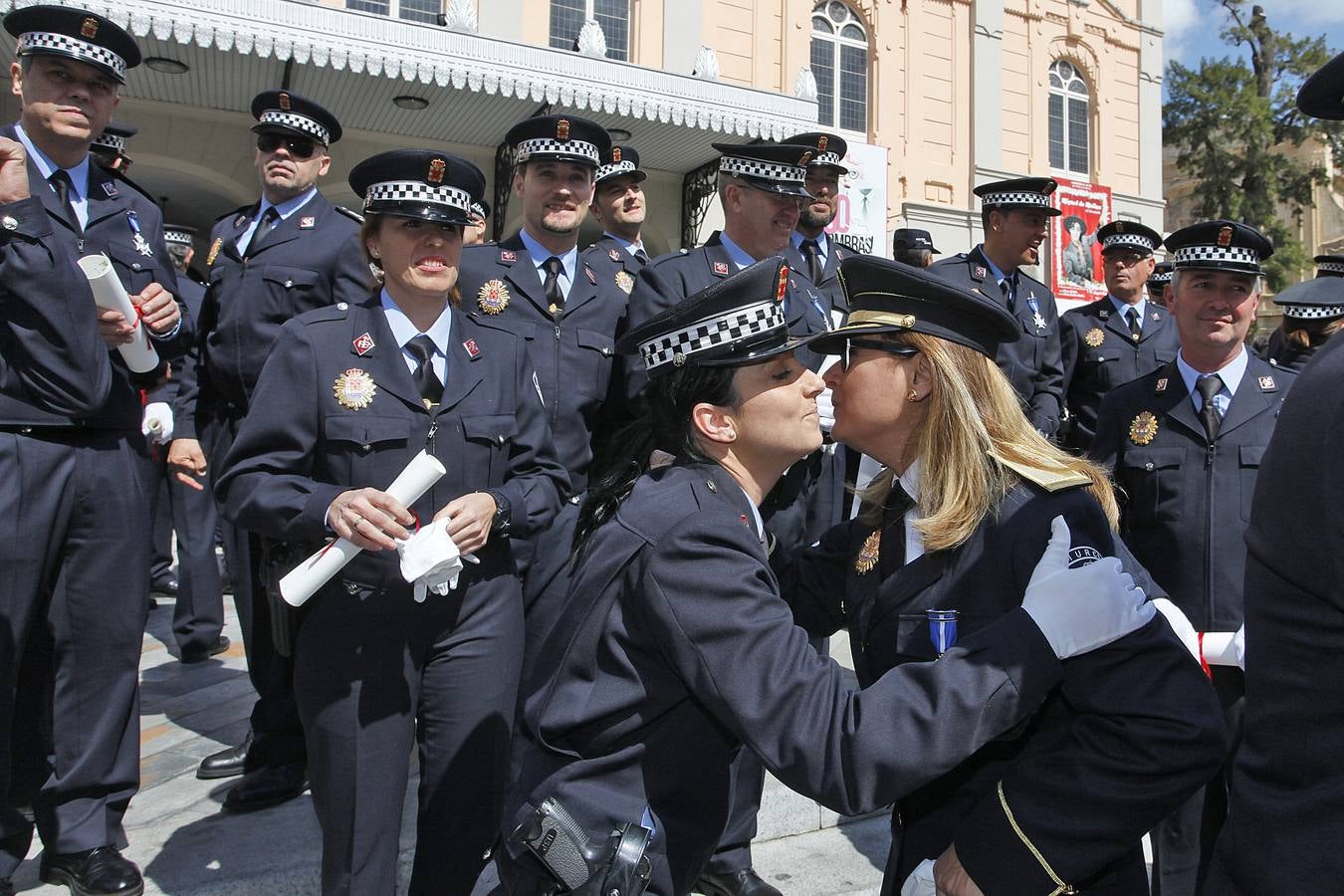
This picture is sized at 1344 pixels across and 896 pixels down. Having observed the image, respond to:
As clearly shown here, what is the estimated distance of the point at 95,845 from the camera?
118 inches

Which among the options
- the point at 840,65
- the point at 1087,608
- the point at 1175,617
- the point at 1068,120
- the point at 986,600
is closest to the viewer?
the point at 1087,608

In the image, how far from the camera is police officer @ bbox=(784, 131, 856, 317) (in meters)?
4.70

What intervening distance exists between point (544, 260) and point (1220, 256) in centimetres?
262

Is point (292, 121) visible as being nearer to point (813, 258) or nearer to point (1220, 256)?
point (813, 258)

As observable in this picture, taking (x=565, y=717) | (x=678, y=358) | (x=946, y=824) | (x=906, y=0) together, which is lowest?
(x=946, y=824)

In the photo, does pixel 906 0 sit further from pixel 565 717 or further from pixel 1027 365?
pixel 565 717

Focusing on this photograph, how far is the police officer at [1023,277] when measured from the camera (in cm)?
Result: 512

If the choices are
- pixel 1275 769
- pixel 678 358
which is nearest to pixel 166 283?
pixel 678 358

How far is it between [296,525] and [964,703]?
5.59ft

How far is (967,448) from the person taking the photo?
1848mm

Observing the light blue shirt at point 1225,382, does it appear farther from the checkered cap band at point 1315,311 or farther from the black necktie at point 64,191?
the black necktie at point 64,191

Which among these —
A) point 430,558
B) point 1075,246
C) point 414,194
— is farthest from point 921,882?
point 1075,246

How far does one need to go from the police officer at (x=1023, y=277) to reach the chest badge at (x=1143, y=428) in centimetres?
130

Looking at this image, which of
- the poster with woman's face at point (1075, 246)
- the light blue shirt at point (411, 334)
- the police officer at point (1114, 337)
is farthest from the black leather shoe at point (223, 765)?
the poster with woman's face at point (1075, 246)
